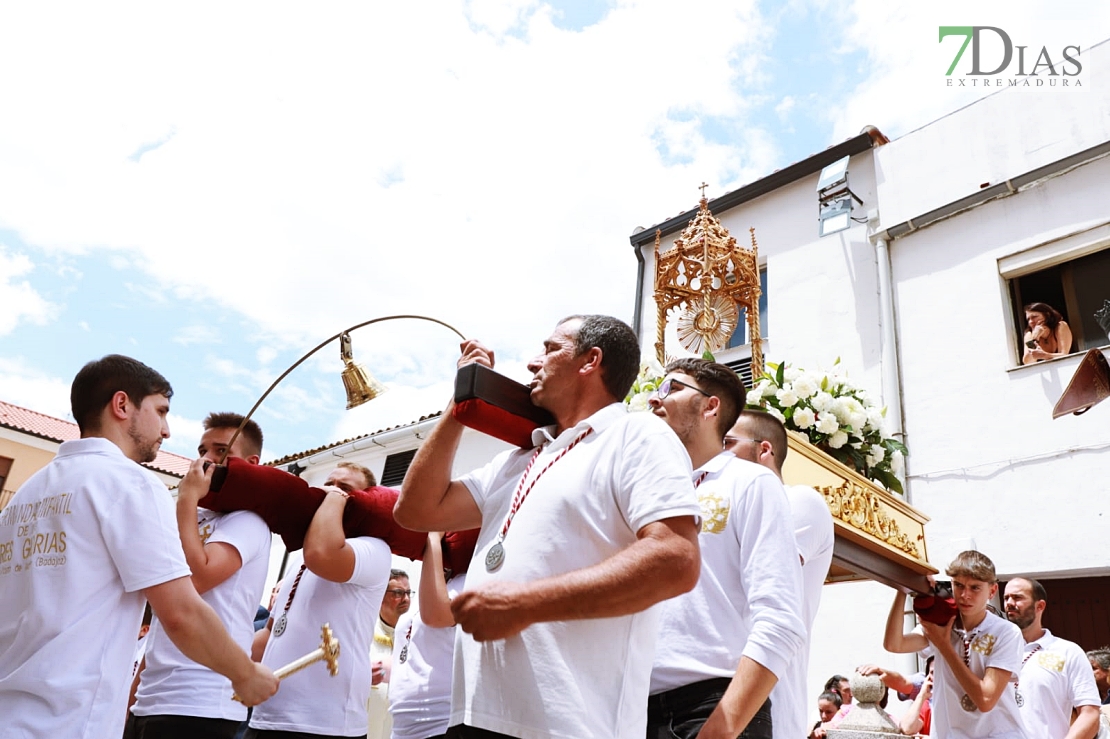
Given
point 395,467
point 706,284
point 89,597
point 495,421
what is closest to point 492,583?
point 495,421

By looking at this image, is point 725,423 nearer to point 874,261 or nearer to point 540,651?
point 540,651

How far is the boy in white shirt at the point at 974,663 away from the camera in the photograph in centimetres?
373

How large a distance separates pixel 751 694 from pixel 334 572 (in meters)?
1.68

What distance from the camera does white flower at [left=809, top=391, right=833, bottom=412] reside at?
14.2ft

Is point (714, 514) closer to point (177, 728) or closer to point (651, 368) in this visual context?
point (177, 728)

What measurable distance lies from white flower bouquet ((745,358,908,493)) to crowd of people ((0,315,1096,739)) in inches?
45.1

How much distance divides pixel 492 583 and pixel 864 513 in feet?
9.09

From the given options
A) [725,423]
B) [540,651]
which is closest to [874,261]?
[725,423]

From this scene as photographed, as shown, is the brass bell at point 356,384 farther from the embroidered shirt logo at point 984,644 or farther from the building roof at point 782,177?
the building roof at point 782,177

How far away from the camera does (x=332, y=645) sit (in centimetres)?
289

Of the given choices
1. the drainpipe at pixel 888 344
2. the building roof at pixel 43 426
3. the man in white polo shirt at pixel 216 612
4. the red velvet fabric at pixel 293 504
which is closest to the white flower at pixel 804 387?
the red velvet fabric at pixel 293 504

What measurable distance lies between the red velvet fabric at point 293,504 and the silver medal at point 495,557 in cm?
155

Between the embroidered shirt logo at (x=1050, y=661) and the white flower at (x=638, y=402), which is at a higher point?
the white flower at (x=638, y=402)

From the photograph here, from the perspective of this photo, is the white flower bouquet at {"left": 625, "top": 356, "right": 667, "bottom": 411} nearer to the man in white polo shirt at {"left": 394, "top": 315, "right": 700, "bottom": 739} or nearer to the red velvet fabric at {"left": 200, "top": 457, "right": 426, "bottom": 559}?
the red velvet fabric at {"left": 200, "top": 457, "right": 426, "bottom": 559}
